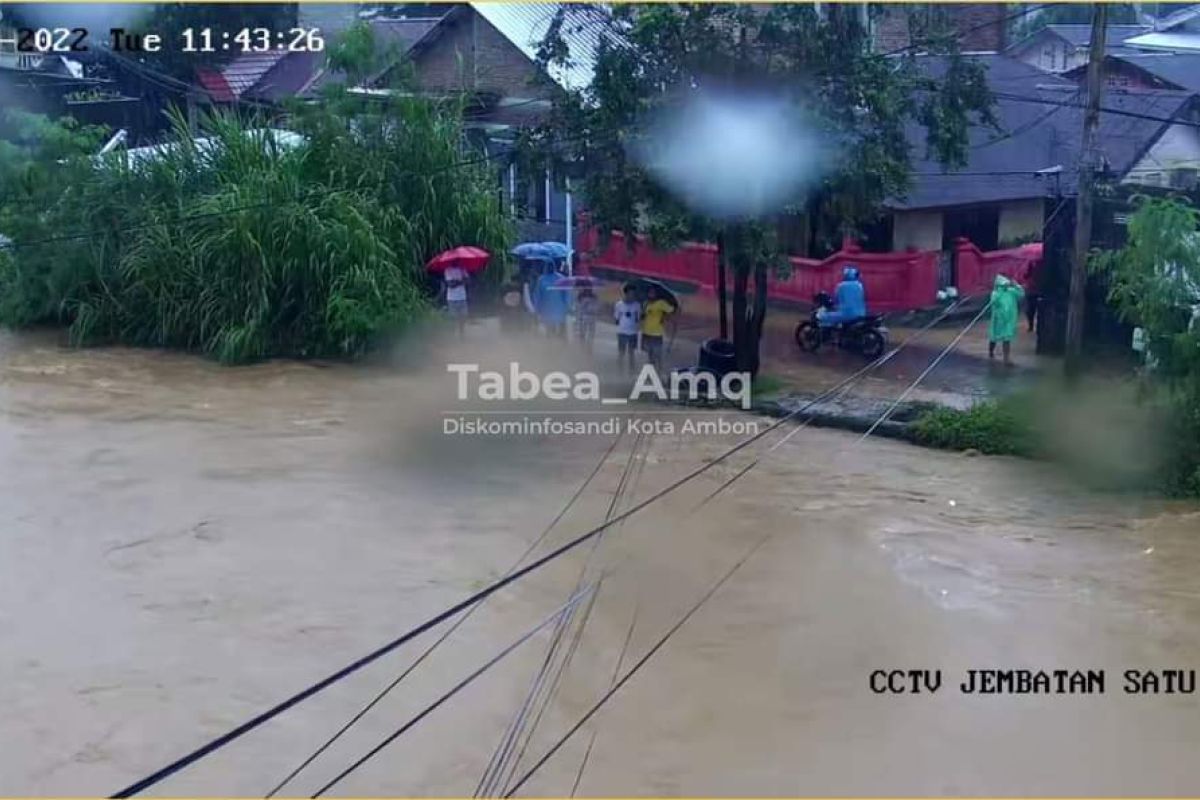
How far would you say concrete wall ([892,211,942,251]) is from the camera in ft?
71.4

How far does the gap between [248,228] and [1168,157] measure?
530 inches

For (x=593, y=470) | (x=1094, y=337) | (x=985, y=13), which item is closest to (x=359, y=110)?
(x=593, y=470)

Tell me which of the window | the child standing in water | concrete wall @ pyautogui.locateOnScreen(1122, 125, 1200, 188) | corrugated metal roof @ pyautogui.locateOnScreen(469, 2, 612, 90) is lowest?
the child standing in water

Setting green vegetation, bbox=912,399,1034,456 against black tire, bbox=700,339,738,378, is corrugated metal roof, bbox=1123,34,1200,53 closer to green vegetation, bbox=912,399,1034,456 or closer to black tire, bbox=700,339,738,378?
black tire, bbox=700,339,738,378

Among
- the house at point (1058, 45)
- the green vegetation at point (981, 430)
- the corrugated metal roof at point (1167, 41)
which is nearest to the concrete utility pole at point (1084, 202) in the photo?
the green vegetation at point (981, 430)

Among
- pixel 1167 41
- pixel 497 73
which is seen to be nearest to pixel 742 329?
pixel 497 73

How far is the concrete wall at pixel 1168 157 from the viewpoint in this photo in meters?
21.7

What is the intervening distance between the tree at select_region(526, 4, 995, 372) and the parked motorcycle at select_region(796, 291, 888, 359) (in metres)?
2.09

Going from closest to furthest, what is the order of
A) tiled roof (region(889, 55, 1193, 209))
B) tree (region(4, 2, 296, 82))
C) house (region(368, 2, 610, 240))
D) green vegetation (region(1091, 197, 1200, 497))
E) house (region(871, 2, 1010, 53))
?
green vegetation (region(1091, 197, 1200, 497)) → house (region(871, 2, 1010, 53)) → tiled roof (region(889, 55, 1193, 209)) → house (region(368, 2, 610, 240)) → tree (region(4, 2, 296, 82))

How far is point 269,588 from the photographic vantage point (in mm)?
11312

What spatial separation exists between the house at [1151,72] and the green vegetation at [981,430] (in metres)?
11.7

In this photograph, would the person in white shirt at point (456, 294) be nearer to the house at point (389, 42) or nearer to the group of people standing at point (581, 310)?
the group of people standing at point (581, 310)

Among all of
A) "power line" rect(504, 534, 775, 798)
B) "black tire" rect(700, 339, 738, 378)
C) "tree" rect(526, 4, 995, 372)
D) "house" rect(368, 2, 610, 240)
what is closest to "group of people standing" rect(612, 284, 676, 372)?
"black tire" rect(700, 339, 738, 378)

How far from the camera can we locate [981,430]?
47.8 feet
